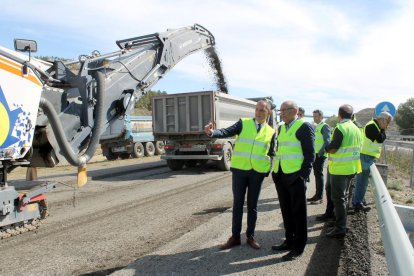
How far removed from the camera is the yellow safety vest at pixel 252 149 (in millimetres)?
4699

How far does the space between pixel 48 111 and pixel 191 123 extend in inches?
287

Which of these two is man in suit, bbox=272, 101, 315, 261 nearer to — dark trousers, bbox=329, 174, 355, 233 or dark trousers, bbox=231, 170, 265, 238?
dark trousers, bbox=231, 170, 265, 238

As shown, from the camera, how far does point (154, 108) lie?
13.5 meters

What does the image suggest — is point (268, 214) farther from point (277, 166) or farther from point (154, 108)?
point (154, 108)

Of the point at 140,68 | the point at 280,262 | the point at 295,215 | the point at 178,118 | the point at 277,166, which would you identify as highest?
the point at 140,68

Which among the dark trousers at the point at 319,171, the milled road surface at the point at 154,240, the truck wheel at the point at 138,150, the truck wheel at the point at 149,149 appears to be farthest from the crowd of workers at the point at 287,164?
the truck wheel at the point at 149,149

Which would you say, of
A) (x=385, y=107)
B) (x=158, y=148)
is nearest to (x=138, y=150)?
(x=158, y=148)

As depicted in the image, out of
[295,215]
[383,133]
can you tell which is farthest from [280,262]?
[383,133]

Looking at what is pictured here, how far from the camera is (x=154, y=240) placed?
209 inches

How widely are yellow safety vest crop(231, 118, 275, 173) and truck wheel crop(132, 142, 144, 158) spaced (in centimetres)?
1624

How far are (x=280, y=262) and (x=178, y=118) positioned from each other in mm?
9137

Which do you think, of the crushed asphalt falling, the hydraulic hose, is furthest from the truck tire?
the hydraulic hose

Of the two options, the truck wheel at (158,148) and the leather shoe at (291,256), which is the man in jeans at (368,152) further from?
the truck wheel at (158,148)

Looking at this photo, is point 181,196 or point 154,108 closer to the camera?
point 181,196
